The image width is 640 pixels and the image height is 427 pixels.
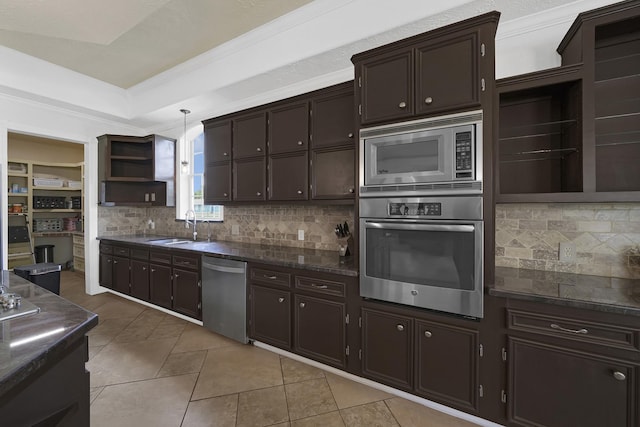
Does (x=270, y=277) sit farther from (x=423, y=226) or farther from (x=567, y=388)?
(x=567, y=388)

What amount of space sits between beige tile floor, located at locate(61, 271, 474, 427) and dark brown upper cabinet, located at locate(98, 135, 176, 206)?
90.1 inches

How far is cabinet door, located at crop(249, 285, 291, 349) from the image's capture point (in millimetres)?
2484

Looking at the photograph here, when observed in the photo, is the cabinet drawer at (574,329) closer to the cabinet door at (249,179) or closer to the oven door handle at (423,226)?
the oven door handle at (423,226)

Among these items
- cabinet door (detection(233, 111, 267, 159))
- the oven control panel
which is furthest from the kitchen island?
cabinet door (detection(233, 111, 267, 159))

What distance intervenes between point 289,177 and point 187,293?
5.97 feet

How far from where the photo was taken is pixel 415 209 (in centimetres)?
190

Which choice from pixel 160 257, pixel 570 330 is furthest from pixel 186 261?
pixel 570 330

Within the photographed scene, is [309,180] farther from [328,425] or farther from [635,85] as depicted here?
[635,85]

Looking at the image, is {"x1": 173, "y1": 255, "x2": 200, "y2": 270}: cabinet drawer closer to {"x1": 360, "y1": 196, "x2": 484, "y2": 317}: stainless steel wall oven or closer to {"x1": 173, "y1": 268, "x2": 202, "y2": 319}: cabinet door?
{"x1": 173, "y1": 268, "x2": 202, "y2": 319}: cabinet door

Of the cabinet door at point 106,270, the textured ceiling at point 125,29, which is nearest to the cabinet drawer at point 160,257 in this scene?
the cabinet door at point 106,270

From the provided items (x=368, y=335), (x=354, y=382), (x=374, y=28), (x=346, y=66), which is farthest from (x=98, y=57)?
(x=354, y=382)

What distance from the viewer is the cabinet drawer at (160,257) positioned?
3.46m

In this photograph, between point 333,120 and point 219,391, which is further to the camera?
point 333,120

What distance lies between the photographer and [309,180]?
278 centimetres
